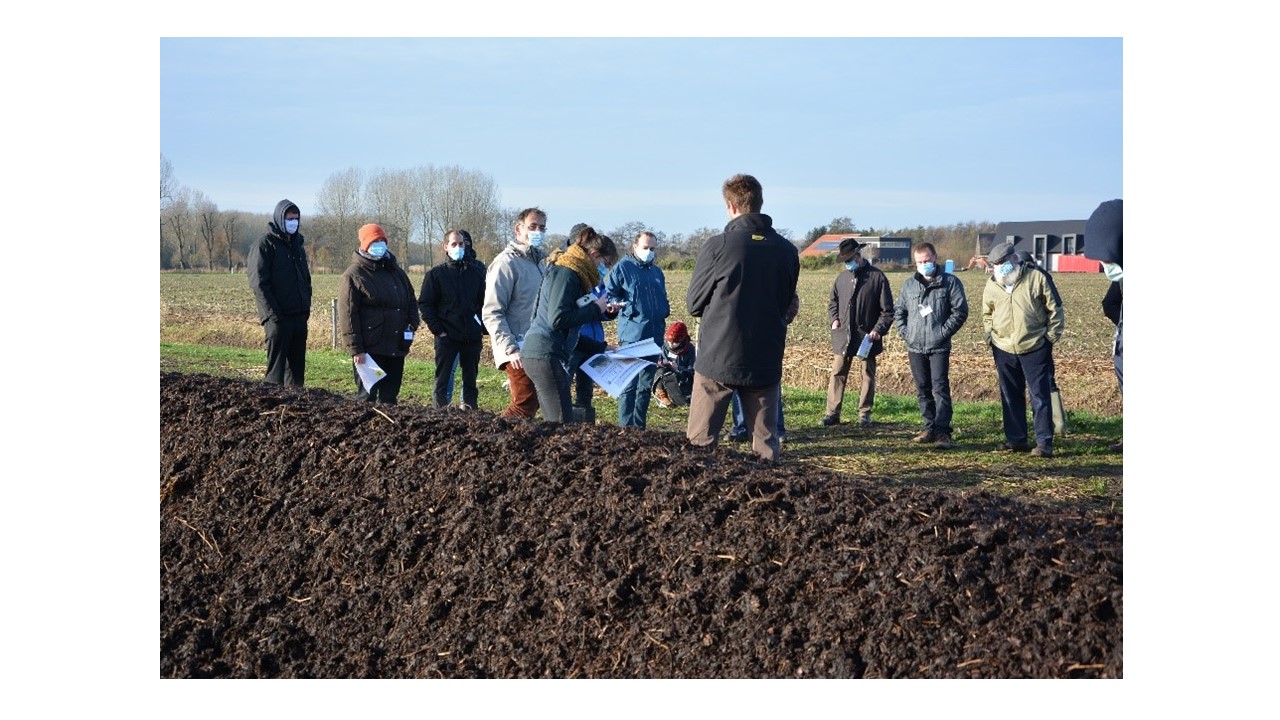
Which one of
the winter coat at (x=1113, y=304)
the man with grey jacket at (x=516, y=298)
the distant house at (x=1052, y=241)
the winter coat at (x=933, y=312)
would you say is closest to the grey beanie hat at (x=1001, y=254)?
the winter coat at (x=933, y=312)

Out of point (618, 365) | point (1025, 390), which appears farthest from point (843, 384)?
point (618, 365)

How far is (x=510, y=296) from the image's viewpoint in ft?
27.6

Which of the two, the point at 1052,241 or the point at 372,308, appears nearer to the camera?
the point at 372,308

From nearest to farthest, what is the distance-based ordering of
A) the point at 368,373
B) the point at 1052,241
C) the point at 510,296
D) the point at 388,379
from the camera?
the point at 510,296 < the point at 368,373 < the point at 388,379 < the point at 1052,241

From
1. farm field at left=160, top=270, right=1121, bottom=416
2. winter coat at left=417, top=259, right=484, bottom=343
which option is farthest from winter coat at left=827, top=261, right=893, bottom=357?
winter coat at left=417, top=259, right=484, bottom=343

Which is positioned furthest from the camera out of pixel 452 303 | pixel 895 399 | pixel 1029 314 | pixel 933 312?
pixel 895 399

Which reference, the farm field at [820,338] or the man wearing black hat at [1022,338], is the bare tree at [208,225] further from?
the man wearing black hat at [1022,338]

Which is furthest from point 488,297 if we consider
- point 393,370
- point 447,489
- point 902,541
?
point 902,541

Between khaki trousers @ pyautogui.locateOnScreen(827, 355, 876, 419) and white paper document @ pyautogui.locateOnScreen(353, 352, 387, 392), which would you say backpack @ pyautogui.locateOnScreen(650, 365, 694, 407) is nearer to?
khaki trousers @ pyautogui.locateOnScreen(827, 355, 876, 419)

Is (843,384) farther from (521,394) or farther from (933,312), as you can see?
(521,394)

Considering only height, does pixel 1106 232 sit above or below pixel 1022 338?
above

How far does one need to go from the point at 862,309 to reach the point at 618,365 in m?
4.61

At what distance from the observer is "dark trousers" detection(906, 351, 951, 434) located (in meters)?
10.4

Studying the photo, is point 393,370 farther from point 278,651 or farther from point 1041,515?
point 1041,515
